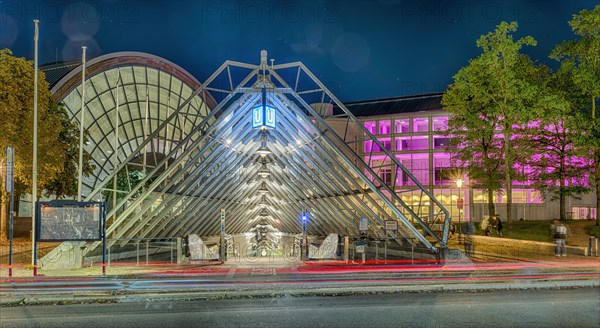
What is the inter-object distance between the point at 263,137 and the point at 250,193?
17971mm

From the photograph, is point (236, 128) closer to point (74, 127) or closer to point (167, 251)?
point (167, 251)

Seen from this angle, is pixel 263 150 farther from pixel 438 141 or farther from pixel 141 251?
pixel 438 141

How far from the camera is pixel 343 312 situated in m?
13.5

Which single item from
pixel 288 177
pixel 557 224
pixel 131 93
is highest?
pixel 131 93

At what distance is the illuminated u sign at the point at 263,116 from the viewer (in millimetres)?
29141

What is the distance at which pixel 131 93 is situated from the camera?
6850 centimetres

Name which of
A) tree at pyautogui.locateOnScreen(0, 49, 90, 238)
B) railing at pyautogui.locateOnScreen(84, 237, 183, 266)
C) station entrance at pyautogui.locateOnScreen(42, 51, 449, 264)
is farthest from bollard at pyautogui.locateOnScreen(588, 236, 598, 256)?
tree at pyautogui.locateOnScreen(0, 49, 90, 238)

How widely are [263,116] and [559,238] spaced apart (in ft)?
50.6

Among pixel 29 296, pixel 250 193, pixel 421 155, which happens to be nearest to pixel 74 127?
pixel 250 193

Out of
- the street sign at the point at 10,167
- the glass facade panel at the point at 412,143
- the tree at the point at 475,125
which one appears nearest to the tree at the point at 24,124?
the street sign at the point at 10,167

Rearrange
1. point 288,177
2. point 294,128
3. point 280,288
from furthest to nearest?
point 288,177, point 294,128, point 280,288

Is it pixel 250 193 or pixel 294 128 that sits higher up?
pixel 294 128

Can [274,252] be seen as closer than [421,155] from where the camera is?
Yes

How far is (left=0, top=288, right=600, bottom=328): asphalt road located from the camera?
1205cm
